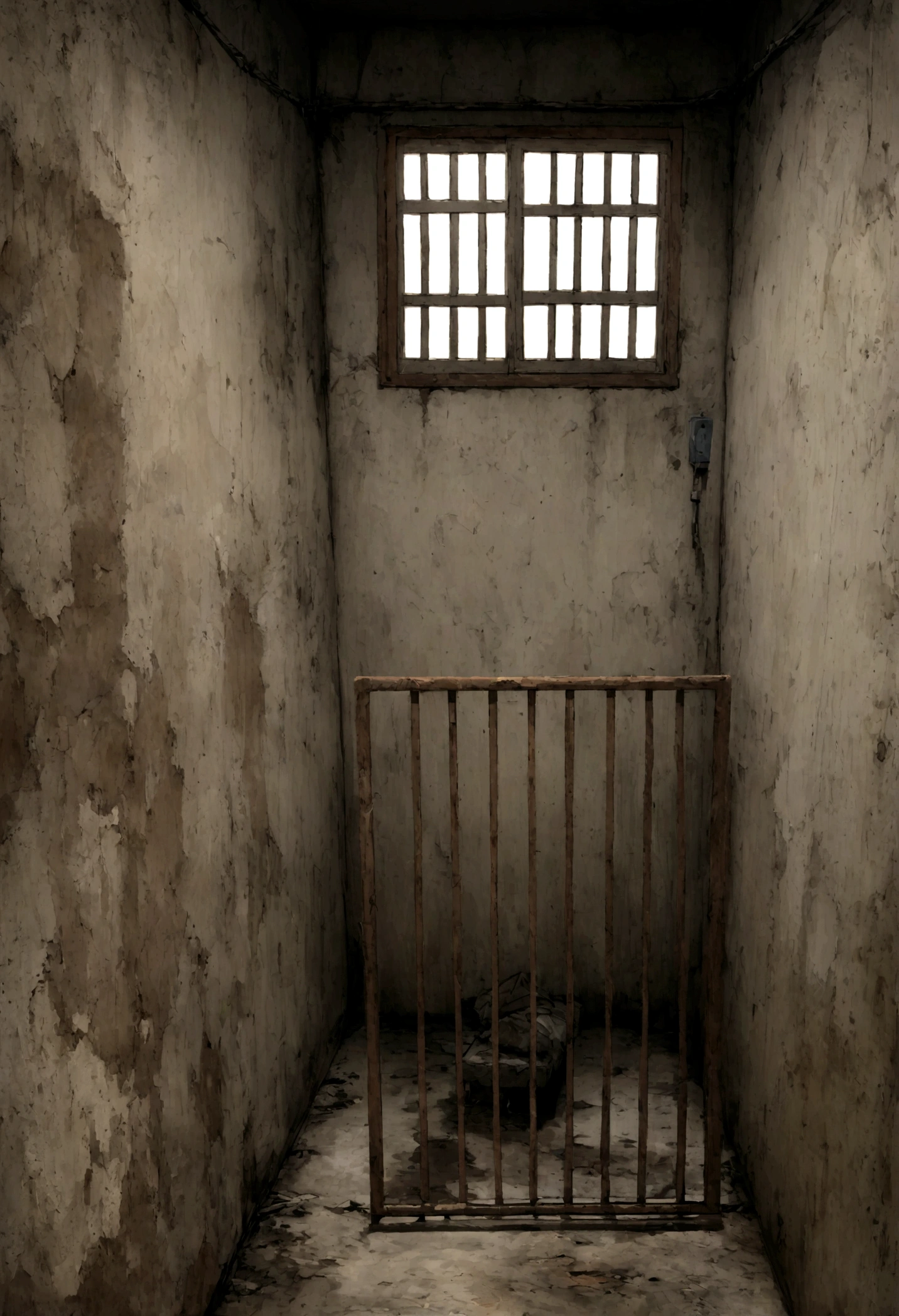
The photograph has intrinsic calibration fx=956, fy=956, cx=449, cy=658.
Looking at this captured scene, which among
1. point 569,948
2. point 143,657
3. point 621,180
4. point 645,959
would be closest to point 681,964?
point 645,959

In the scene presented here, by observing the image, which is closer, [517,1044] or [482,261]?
[517,1044]

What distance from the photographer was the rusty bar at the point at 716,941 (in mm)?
2473

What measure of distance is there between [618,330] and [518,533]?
0.81 metres

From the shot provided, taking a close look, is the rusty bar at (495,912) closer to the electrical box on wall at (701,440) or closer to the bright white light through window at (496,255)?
the electrical box on wall at (701,440)

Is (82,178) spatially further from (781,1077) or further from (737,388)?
(781,1077)

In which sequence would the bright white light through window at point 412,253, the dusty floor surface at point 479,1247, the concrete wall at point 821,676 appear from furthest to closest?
the bright white light through window at point 412,253
the dusty floor surface at point 479,1247
the concrete wall at point 821,676

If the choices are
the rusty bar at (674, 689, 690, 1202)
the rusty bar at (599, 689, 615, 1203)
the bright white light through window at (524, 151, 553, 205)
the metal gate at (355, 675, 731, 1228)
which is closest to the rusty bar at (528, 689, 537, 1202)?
the metal gate at (355, 675, 731, 1228)

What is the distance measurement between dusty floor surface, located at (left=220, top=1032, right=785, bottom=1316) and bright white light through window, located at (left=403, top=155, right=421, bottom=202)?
10.4ft

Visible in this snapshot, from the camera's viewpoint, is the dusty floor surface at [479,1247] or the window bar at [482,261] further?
the window bar at [482,261]

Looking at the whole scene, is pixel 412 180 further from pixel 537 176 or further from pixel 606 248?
pixel 606 248

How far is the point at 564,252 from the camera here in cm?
341

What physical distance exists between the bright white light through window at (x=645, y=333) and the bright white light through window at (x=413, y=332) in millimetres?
785

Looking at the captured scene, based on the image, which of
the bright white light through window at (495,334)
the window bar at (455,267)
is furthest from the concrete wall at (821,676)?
the window bar at (455,267)

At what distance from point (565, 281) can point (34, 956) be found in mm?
2829
